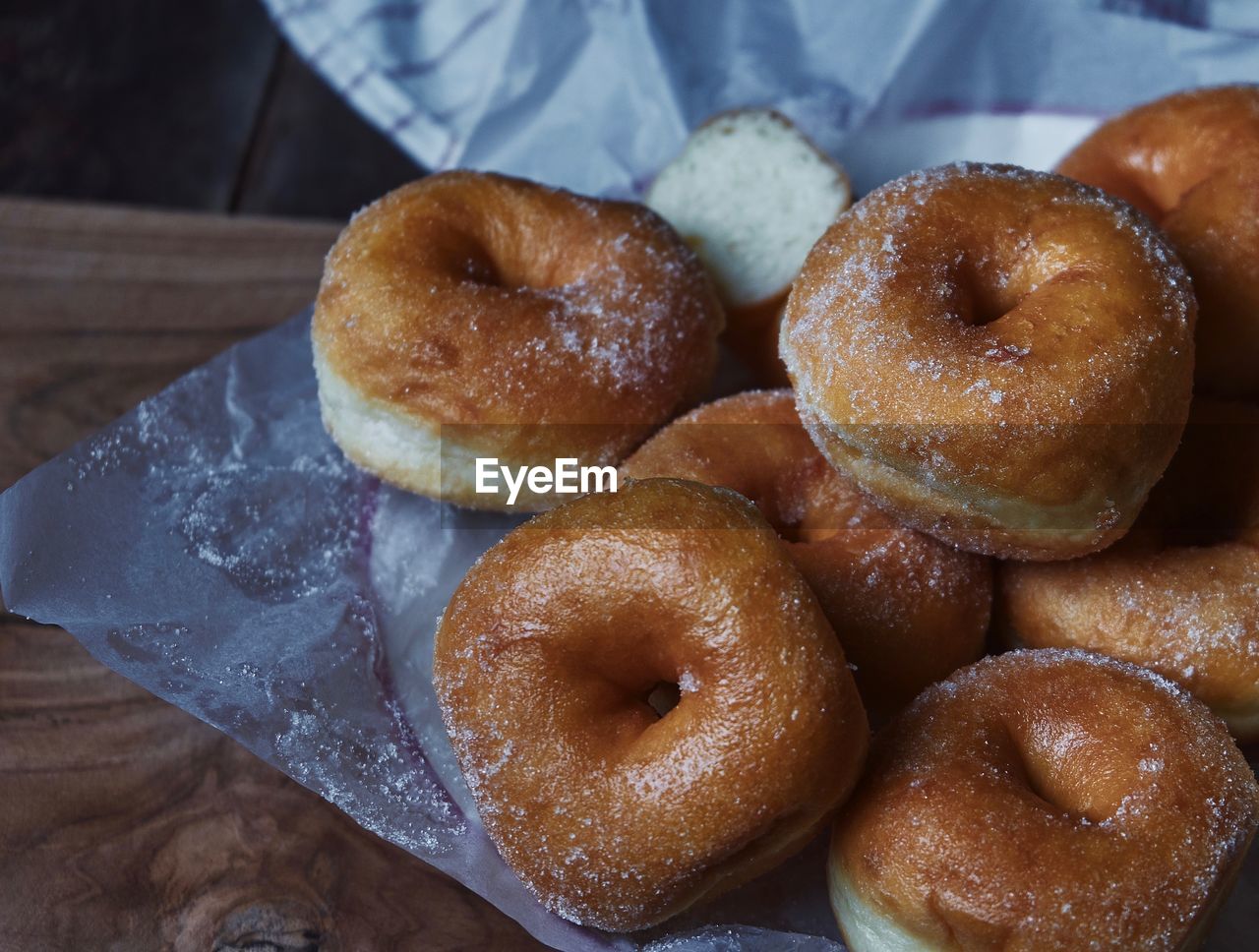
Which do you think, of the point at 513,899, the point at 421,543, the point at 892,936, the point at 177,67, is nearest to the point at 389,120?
the point at 177,67

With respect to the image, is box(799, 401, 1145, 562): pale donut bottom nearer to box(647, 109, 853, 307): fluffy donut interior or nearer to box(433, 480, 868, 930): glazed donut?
box(433, 480, 868, 930): glazed donut

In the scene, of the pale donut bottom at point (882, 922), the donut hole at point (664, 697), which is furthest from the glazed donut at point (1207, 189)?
the donut hole at point (664, 697)

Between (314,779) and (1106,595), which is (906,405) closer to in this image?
(1106,595)

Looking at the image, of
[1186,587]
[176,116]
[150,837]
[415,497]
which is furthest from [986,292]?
[176,116]

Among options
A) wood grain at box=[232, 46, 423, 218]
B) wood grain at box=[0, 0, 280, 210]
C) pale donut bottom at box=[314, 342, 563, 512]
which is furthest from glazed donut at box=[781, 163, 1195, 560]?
wood grain at box=[0, 0, 280, 210]

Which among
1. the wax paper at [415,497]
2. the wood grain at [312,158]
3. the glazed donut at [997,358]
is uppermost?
the glazed donut at [997,358]

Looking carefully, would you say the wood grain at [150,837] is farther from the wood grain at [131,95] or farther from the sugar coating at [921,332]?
the wood grain at [131,95]
